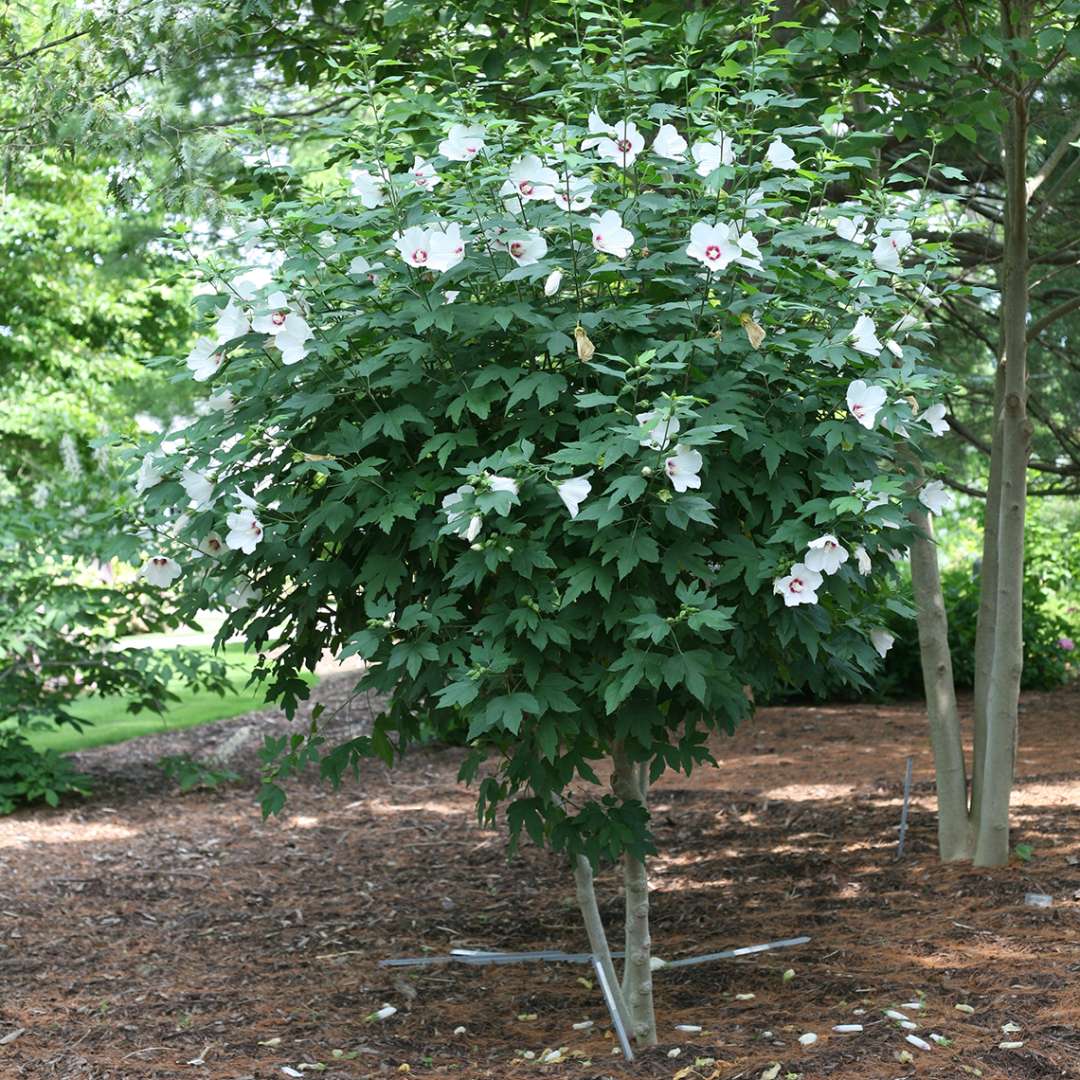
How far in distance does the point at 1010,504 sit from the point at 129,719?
24.4 feet

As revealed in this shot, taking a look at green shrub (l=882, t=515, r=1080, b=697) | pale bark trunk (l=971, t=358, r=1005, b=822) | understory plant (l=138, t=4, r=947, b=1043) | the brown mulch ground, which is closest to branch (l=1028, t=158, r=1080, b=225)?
pale bark trunk (l=971, t=358, r=1005, b=822)

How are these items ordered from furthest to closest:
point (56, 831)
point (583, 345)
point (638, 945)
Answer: point (56, 831) → point (638, 945) → point (583, 345)

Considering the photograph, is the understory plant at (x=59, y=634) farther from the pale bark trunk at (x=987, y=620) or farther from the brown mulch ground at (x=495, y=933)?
the pale bark trunk at (x=987, y=620)

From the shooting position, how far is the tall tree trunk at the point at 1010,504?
4305 mm

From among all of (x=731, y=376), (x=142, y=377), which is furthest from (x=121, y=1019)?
(x=142, y=377)

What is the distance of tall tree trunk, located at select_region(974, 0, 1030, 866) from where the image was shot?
14.1ft

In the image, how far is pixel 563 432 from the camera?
289 centimetres

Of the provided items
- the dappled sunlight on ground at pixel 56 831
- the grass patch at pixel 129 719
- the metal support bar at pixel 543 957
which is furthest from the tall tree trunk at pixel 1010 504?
the grass patch at pixel 129 719

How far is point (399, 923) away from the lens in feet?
15.1

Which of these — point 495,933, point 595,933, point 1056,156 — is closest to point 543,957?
point 595,933

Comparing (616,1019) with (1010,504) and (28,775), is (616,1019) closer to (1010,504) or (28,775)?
(1010,504)

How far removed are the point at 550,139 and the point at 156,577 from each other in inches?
52.5

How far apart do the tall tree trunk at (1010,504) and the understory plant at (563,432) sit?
1.35m

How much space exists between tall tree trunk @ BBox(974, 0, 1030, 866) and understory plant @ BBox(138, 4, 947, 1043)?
135cm
